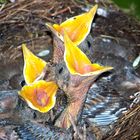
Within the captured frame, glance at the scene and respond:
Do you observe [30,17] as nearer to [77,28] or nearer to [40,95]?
[77,28]

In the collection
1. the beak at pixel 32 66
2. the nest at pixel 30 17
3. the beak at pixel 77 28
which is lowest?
the nest at pixel 30 17

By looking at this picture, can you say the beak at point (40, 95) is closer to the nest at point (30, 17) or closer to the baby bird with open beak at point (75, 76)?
the baby bird with open beak at point (75, 76)

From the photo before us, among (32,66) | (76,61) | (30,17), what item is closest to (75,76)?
(76,61)

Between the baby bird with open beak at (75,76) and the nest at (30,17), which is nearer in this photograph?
the baby bird with open beak at (75,76)

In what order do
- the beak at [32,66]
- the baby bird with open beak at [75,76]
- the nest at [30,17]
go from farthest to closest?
the nest at [30,17]
the beak at [32,66]
the baby bird with open beak at [75,76]

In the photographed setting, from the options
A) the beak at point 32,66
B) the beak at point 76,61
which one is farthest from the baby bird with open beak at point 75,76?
the beak at point 32,66
